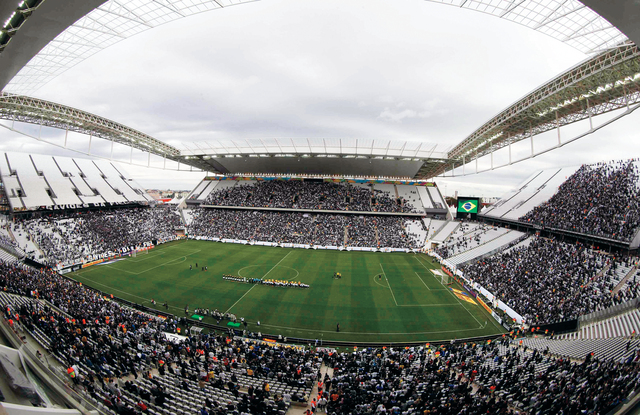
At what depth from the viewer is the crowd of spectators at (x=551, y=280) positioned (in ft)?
56.2

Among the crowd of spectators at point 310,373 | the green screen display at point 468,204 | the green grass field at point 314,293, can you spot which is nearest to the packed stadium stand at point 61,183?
the green grass field at point 314,293

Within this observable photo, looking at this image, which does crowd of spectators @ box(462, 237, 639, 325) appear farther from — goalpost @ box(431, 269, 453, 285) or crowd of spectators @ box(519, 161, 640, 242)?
crowd of spectators @ box(519, 161, 640, 242)

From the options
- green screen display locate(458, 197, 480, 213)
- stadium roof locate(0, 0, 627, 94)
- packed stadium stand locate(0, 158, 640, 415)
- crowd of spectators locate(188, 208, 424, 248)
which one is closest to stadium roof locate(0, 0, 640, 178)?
stadium roof locate(0, 0, 627, 94)

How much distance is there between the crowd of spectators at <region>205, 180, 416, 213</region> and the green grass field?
591 inches

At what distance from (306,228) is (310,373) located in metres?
31.8

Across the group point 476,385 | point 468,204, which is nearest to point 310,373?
point 476,385

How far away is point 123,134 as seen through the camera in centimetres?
3325

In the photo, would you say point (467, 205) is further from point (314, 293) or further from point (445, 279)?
point (314, 293)

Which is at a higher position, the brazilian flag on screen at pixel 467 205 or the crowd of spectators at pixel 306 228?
the brazilian flag on screen at pixel 467 205

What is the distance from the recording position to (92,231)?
113 ft

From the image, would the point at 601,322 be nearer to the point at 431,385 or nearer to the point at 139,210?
the point at 431,385

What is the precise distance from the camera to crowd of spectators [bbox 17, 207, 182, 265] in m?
28.7

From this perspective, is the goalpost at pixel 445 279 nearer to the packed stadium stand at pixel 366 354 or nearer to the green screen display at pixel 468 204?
the packed stadium stand at pixel 366 354

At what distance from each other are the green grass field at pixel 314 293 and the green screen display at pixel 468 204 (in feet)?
54.3
